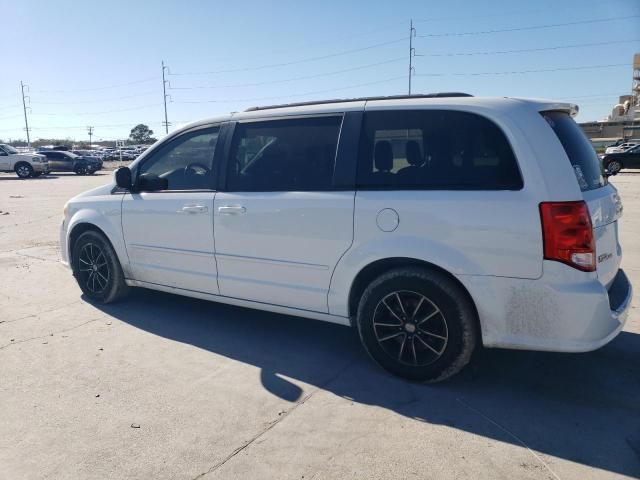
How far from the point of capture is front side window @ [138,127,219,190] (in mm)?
4398

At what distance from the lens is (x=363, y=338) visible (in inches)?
142

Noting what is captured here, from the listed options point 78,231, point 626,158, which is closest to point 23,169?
point 78,231

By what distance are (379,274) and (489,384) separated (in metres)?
1.04

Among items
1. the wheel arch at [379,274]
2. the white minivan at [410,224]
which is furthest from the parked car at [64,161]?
the wheel arch at [379,274]

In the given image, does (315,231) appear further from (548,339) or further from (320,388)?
(548,339)

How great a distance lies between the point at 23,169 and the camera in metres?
28.0

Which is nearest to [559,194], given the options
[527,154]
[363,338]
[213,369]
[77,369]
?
[527,154]

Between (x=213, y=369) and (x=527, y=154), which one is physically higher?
(x=527, y=154)

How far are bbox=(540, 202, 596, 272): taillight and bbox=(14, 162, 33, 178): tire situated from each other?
30698mm

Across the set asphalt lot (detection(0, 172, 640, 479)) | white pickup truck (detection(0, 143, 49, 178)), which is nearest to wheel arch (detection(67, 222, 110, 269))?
asphalt lot (detection(0, 172, 640, 479))

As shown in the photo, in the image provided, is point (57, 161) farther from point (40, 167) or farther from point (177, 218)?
point (177, 218)

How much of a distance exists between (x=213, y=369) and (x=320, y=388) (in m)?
0.84

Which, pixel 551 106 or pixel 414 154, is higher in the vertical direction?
pixel 551 106

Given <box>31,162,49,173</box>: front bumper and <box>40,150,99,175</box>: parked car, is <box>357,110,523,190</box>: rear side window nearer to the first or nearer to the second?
<box>31,162,49,173</box>: front bumper
